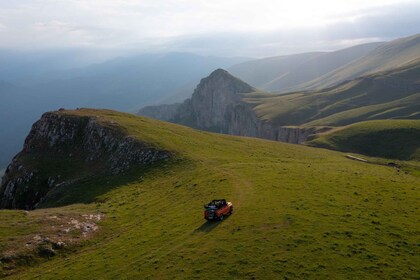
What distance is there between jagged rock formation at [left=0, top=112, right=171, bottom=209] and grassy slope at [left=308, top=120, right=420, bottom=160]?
3513 inches

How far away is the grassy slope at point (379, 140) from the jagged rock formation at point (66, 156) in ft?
293

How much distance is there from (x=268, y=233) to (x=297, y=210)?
6689 mm

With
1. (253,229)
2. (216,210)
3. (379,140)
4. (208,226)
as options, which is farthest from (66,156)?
(379,140)

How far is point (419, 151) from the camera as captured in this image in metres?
127

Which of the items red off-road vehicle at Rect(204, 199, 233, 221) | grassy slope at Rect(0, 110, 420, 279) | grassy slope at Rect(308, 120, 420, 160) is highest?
red off-road vehicle at Rect(204, 199, 233, 221)

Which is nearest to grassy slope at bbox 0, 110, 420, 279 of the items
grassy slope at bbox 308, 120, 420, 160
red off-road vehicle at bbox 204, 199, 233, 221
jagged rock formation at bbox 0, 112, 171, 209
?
red off-road vehicle at bbox 204, 199, 233, 221

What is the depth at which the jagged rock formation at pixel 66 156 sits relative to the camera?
75.1m

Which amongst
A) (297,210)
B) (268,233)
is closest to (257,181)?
(297,210)

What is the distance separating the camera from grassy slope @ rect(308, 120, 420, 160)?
438 feet

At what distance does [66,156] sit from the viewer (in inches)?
3487

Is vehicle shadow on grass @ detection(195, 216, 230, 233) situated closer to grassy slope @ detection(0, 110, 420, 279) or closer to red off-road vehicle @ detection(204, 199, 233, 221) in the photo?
grassy slope @ detection(0, 110, 420, 279)

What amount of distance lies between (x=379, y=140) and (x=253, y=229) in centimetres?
12520

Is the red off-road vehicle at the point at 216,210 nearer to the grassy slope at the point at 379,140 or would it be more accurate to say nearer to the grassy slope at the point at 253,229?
the grassy slope at the point at 253,229

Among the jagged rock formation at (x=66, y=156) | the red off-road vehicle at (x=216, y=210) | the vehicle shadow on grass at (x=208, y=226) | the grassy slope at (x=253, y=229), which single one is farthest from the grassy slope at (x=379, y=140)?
the vehicle shadow on grass at (x=208, y=226)
